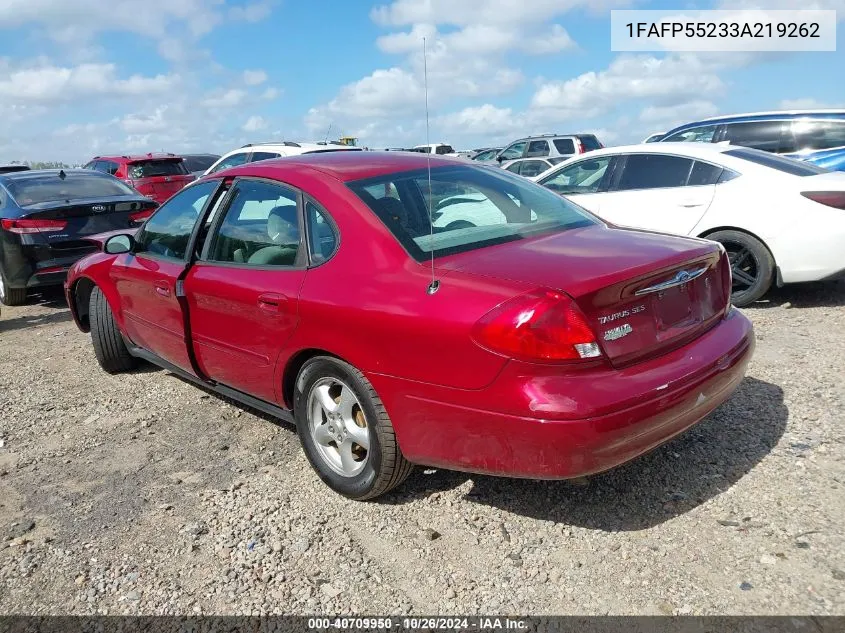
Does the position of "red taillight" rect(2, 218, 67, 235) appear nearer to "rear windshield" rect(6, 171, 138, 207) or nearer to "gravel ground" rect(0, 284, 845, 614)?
"rear windshield" rect(6, 171, 138, 207)

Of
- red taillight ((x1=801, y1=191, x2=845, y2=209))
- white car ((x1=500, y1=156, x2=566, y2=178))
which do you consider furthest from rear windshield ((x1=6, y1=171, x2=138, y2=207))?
white car ((x1=500, y1=156, x2=566, y2=178))

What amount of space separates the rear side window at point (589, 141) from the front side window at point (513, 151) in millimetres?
1749

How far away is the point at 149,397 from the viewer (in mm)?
4770

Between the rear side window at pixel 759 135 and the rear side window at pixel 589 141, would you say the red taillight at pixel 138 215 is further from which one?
the rear side window at pixel 589 141

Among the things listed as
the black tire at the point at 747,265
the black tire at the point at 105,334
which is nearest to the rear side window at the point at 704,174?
the black tire at the point at 747,265

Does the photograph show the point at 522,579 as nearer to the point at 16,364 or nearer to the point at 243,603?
the point at 243,603

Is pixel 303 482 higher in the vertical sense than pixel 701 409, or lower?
lower

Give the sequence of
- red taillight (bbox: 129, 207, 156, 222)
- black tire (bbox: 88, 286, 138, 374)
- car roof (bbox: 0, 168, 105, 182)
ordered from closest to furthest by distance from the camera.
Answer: black tire (bbox: 88, 286, 138, 374), red taillight (bbox: 129, 207, 156, 222), car roof (bbox: 0, 168, 105, 182)

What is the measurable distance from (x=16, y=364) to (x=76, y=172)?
3823 millimetres

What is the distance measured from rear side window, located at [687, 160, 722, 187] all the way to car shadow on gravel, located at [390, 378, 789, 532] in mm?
3137

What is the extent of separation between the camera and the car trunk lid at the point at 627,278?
2.54 metres

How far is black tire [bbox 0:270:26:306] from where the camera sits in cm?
773

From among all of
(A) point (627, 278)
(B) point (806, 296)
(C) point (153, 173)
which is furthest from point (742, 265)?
(C) point (153, 173)

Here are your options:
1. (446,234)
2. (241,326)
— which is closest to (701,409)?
(446,234)
